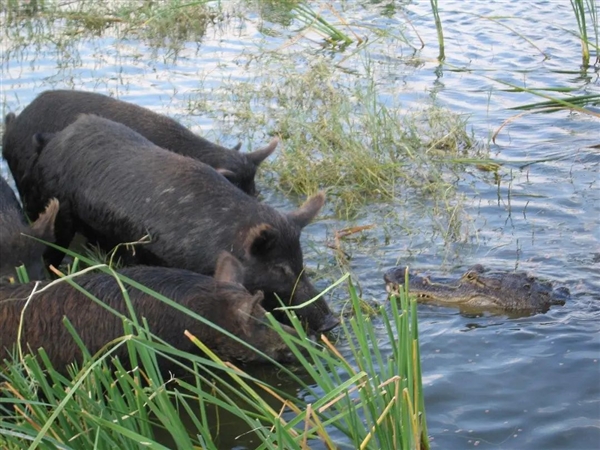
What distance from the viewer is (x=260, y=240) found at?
5.98m

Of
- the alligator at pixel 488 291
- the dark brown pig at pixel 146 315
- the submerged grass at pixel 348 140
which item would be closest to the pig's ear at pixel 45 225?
the dark brown pig at pixel 146 315

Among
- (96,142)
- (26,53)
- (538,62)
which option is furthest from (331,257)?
(26,53)

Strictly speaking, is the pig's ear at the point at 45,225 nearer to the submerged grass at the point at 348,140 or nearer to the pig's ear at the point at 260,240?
the pig's ear at the point at 260,240

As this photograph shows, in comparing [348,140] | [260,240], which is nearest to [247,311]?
[260,240]

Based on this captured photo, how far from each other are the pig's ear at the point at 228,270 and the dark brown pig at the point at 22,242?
3.79 ft

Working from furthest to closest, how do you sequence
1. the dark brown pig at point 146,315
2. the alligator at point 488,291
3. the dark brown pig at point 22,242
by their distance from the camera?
the alligator at point 488,291, the dark brown pig at point 22,242, the dark brown pig at point 146,315

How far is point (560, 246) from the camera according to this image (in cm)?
720

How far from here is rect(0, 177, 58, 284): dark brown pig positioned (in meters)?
5.85

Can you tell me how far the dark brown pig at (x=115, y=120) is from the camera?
7738mm

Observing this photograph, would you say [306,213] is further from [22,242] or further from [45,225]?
[22,242]

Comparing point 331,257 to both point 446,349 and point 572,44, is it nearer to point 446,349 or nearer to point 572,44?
point 446,349

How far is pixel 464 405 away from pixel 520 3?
31.2 feet

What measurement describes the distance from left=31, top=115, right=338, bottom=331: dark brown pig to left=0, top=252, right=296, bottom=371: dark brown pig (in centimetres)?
76

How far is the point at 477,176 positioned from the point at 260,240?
3159 millimetres
